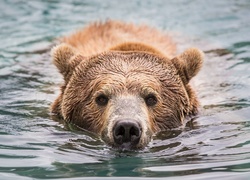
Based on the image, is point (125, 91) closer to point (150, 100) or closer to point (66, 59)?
point (150, 100)

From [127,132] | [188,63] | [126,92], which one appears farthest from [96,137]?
[188,63]

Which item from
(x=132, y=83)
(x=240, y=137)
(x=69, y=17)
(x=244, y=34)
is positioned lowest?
(x=240, y=137)

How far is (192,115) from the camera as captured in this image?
331 inches

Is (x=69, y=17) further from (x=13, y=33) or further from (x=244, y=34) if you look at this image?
(x=244, y=34)

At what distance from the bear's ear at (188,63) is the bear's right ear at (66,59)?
4.16ft

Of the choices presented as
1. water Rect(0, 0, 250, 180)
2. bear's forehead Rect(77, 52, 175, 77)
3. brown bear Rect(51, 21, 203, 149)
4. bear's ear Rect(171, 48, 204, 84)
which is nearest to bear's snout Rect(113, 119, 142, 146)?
brown bear Rect(51, 21, 203, 149)

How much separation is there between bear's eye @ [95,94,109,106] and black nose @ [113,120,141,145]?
3.14ft

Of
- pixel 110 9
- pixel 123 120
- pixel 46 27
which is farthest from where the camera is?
pixel 110 9

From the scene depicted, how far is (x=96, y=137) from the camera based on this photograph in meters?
7.59

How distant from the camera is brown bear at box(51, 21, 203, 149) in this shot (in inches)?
272

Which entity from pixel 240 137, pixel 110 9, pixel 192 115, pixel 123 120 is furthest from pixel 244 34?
pixel 123 120

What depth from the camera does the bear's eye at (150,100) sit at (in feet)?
25.0

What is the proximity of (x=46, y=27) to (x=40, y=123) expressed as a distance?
6616 millimetres

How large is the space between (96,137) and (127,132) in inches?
44.7
